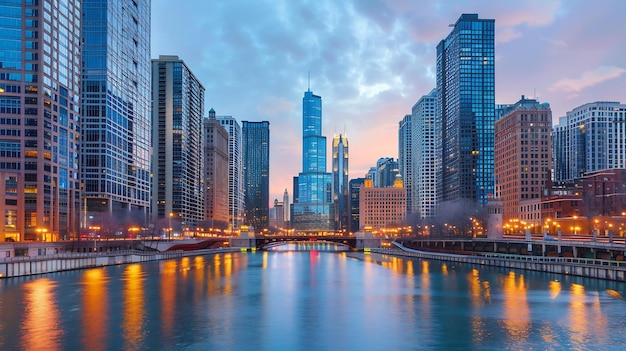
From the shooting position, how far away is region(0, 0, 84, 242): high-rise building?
147000 mm

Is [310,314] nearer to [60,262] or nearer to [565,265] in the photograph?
[565,265]

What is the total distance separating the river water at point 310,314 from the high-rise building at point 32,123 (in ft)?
188

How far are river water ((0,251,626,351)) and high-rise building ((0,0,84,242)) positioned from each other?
5740 cm

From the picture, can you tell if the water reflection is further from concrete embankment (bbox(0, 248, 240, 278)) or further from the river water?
concrete embankment (bbox(0, 248, 240, 278))

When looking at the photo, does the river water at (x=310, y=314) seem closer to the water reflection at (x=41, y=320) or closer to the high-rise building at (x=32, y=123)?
the water reflection at (x=41, y=320)

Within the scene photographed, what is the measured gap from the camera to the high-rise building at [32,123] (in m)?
147

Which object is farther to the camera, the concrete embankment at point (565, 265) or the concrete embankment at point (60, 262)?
the concrete embankment at point (60, 262)

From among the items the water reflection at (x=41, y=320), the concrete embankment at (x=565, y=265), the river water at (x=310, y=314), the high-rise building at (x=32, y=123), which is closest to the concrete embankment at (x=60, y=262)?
the river water at (x=310, y=314)

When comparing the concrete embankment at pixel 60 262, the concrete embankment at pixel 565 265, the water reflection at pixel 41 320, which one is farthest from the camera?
the concrete embankment at pixel 60 262

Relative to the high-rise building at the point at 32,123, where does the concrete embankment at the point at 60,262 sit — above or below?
below

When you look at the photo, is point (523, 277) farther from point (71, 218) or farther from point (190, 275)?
point (71, 218)

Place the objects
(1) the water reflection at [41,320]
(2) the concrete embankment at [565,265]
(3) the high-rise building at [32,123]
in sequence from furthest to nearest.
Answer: (3) the high-rise building at [32,123]
(2) the concrete embankment at [565,265]
(1) the water reflection at [41,320]

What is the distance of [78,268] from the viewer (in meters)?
121

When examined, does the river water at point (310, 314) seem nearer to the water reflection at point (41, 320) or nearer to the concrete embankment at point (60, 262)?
the water reflection at point (41, 320)
